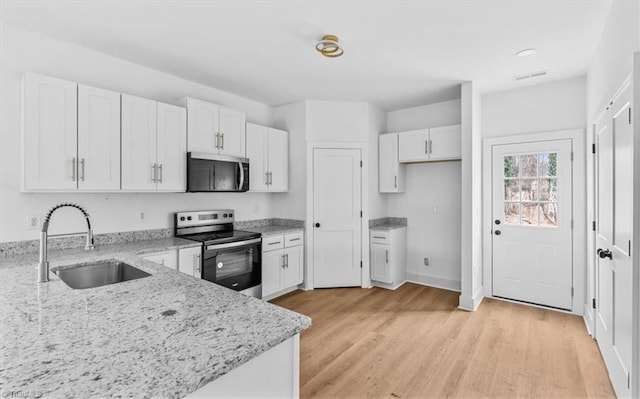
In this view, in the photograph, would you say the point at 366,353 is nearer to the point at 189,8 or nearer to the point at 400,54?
the point at 400,54

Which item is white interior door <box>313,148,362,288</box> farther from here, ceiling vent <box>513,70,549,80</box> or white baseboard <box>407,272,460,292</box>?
ceiling vent <box>513,70,549,80</box>

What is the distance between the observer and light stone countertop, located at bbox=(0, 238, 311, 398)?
2.58ft

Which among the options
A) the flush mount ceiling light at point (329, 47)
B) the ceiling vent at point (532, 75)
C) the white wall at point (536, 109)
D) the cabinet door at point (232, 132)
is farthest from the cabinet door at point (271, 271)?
the ceiling vent at point (532, 75)

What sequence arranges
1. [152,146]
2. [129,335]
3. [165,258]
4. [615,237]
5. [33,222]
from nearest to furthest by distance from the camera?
[129,335]
[615,237]
[33,222]
[165,258]
[152,146]

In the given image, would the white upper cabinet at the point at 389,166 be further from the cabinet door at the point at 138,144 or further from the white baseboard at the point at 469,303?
the cabinet door at the point at 138,144

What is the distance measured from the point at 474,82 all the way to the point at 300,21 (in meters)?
2.25

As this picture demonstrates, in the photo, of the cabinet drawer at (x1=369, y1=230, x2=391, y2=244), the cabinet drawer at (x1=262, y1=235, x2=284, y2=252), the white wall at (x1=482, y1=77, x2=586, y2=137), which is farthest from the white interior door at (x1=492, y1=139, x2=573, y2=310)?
the cabinet drawer at (x1=262, y1=235, x2=284, y2=252)

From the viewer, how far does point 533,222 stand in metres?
3.77

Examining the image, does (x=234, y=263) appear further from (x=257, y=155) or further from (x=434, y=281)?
(x=434, y=281)

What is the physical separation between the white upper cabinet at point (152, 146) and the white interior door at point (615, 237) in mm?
3428

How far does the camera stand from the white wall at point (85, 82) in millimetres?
2449

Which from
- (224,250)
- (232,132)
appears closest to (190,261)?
(224,250)

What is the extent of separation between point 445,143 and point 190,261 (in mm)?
3315

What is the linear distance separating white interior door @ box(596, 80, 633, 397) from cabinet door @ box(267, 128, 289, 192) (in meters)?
3.33
